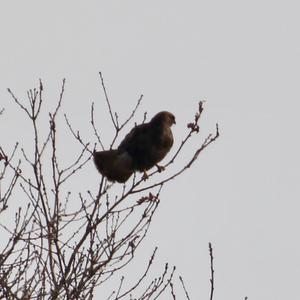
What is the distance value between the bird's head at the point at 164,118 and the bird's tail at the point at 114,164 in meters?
0.61

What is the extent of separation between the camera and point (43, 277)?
21.1 ft

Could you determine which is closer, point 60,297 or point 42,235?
point 60,297

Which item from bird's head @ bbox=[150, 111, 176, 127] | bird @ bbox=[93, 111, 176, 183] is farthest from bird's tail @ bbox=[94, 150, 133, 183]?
bird's head @ bbox=[150, 111, 176, 127]

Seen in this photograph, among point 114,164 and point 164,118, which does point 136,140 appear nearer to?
point 164,118

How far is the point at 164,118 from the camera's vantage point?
9.23 m

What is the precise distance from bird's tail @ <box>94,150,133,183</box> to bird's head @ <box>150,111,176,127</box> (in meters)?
0.61

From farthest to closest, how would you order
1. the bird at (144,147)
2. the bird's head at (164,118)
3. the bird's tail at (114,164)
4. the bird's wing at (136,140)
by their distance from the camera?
the bird's head at (164,118), the bird's wing at (136,140), the bird at (144,147), the bird's tail at (114,164)

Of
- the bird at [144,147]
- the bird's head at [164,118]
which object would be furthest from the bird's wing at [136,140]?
the bird's head at [164,118]

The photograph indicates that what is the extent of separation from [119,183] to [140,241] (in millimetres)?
1574

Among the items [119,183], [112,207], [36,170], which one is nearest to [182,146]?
[112,207]

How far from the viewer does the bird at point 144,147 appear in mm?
8555

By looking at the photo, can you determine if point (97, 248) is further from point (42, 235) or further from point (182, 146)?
point (182, 146)

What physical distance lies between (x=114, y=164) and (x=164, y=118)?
116cm

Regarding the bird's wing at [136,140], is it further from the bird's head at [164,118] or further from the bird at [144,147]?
the bird's head at [164,118]
